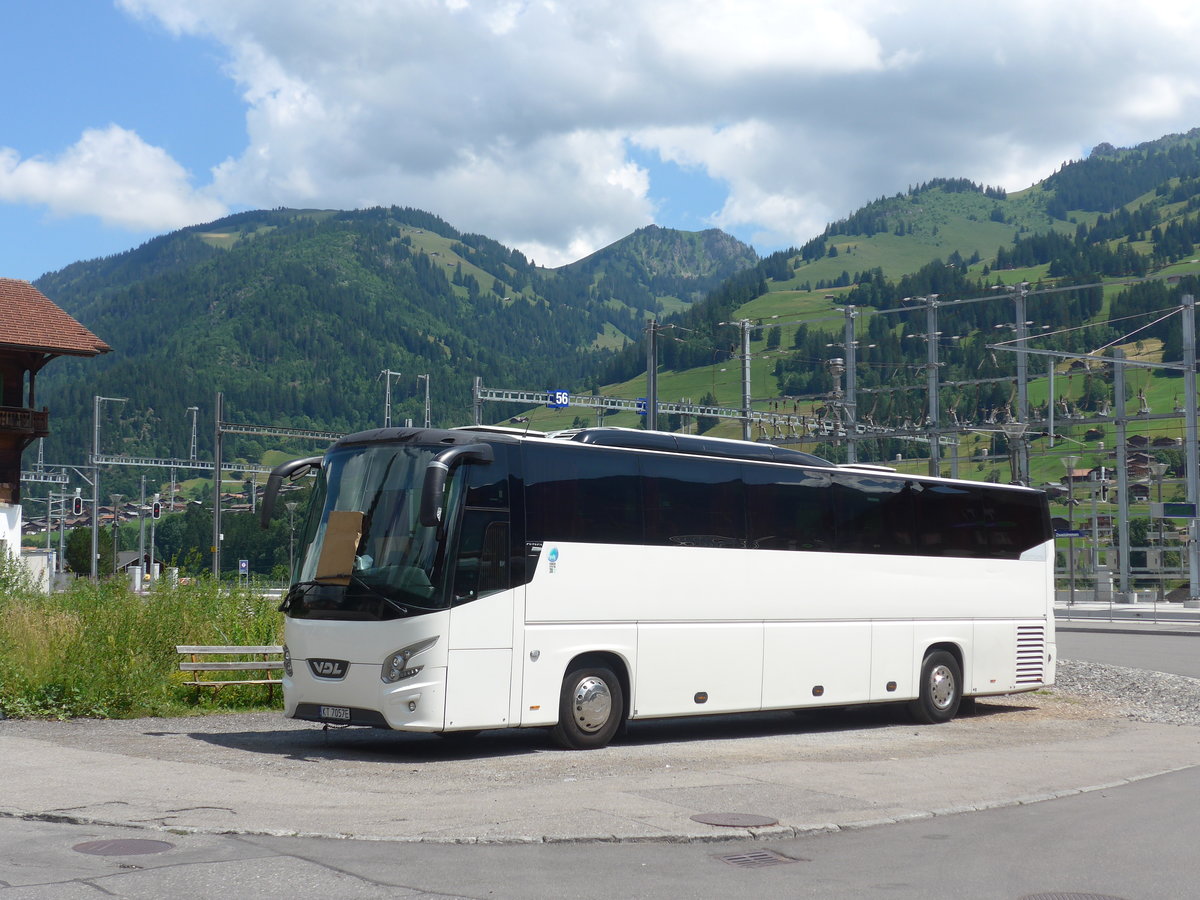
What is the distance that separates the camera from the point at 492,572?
1316 cm

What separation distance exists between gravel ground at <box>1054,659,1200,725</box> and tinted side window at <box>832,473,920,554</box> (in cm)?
433

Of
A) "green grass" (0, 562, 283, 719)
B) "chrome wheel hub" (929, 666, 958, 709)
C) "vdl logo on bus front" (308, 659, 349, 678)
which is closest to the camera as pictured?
"vdl logo on bus front" (308, 659, 349, 678)

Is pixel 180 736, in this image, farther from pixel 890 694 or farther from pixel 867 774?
pixel 890 694

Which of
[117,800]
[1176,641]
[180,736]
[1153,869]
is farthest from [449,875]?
[1176,641]

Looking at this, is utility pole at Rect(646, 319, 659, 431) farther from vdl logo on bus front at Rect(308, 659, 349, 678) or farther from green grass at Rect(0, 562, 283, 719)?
vdl logo on bus front at Rect(308, 659, 349, 678)

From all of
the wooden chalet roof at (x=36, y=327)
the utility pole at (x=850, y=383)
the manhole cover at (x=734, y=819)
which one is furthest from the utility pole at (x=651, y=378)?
the manhole cover at (x=734, y=819)

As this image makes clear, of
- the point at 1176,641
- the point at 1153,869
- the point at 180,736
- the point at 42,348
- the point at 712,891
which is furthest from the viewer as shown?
the point at 42,348

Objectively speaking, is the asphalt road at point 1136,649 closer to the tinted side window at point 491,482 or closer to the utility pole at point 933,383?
the utility pole at point 933,383

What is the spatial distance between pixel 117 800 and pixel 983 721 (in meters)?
12.2

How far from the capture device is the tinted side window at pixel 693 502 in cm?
1484

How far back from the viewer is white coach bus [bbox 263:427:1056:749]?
42.1ft

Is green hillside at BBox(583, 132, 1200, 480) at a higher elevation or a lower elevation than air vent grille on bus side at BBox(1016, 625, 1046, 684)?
higher

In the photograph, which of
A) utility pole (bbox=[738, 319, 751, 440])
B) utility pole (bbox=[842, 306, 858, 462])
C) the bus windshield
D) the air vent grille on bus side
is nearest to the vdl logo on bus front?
the bus windshield

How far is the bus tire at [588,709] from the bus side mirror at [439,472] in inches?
93.5
